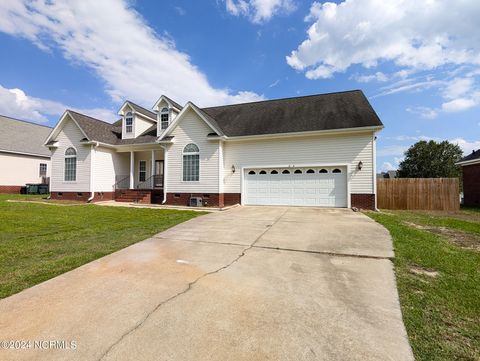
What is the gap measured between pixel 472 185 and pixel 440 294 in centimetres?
2280

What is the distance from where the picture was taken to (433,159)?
37938 mm

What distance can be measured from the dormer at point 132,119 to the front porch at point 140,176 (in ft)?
4.78

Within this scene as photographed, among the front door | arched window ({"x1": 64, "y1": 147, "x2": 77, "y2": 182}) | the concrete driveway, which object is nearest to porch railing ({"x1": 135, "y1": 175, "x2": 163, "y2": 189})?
the front door

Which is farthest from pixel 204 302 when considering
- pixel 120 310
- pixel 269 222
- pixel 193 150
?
pixel 193 150

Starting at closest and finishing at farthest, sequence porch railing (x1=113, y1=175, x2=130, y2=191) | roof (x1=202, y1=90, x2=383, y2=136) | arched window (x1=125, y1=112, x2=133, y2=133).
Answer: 1. roof (x1=202, y1=90, x2=383, y2=136)
2. porch railing (x1=113, y1=175, x2=130, y2=191)
3. arched window (x1=125, y1=112, x2=133, y2=133)

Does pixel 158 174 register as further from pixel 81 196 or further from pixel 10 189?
pixel 10 189

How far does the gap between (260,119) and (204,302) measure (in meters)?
14.4

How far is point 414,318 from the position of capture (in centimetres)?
303

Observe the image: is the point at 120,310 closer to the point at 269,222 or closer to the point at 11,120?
the point at 269,222

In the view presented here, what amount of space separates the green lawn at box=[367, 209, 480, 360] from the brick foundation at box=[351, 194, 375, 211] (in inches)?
248

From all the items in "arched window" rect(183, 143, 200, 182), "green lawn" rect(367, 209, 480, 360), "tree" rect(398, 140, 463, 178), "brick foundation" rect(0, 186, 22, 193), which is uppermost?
"tree" rect(398, 140, 463, 178)

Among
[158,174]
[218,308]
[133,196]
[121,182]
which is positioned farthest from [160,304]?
[121,182]

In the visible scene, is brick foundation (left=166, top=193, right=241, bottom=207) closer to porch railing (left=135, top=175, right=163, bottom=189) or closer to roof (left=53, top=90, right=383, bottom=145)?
porch railing (left=135, top=175, right=163, bottom=189)

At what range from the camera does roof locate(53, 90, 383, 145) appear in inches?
557
